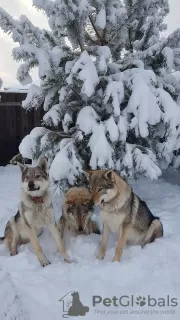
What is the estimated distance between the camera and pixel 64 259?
14.2 ft

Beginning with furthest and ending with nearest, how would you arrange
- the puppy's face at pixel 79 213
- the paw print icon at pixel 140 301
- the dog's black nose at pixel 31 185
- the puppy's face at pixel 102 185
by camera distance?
the puppy's face at pixel 79 213, the dog's black nose at pixel 31 185, the puppy's face at pixel 102 185, the paw print icon at pixel 140 301

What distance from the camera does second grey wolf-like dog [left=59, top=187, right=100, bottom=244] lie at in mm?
4703

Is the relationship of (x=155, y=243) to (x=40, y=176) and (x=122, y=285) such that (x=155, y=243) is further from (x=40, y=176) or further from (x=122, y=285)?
(x=40, y=176)

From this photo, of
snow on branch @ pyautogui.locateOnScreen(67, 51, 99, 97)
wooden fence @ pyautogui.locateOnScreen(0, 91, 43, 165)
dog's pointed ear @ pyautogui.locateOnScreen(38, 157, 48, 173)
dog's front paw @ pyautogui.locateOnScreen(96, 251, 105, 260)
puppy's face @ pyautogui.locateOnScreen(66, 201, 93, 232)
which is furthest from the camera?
wooden fence @ pyautogui.locateOnScreen(0, 91, 43, 165)

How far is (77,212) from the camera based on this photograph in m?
4.68

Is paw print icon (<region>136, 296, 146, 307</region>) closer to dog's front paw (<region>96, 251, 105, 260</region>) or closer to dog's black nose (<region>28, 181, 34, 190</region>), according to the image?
dog's front paw (<region>96, 251, 105, 260</region>)

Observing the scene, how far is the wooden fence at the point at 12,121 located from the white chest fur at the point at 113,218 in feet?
22.6

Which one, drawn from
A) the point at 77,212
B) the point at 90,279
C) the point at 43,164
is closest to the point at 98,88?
the point at 43,164

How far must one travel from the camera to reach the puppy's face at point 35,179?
166 inches

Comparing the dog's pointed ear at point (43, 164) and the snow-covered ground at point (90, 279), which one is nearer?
the snow-covered ground at point (90, 279)
